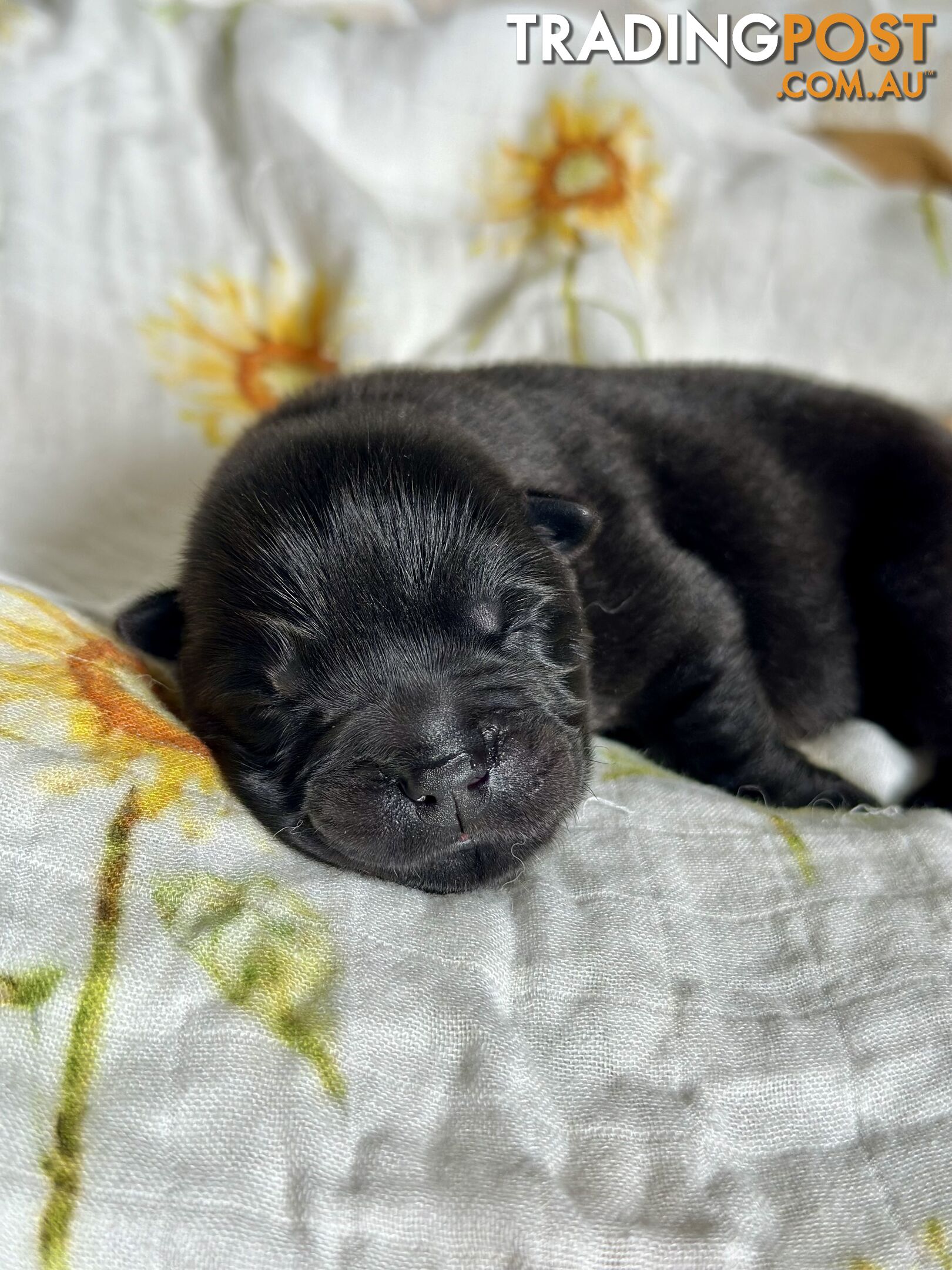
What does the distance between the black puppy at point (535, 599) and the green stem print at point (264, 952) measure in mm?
201

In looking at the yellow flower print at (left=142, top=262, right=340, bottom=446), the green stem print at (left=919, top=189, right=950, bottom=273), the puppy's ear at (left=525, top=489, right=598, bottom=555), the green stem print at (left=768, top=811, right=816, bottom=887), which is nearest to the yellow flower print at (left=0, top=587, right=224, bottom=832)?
the puppy's ear at (left=525, top=489, right=598, bottom=555)

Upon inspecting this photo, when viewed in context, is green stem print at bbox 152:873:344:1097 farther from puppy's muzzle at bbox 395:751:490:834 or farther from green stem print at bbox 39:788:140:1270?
puppy's muzzle at bbox 395:751:490:834

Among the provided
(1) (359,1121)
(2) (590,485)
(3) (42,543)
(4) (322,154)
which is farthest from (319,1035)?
(4) (322,154)

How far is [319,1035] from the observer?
1144 mm

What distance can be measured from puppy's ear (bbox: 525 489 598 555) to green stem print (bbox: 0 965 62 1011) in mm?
999

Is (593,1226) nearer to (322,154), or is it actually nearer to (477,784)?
(477,784)

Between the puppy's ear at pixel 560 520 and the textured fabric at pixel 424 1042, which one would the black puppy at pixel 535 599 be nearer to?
→ the puppy's ear at pixel 560 520

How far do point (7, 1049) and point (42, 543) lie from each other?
1901mm

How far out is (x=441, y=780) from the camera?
1396 millimetres

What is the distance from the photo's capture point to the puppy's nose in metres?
1.39

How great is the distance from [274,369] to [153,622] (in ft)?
4.68

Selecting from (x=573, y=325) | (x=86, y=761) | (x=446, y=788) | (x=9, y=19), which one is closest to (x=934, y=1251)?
(x=446, y=788)

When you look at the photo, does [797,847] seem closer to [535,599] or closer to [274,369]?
[535,599]

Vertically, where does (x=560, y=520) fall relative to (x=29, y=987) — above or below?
above
